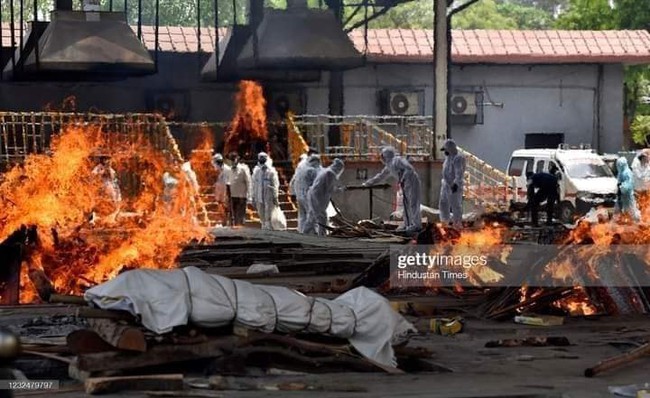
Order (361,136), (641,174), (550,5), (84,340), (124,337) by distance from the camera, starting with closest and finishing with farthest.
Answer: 1. (124,337)
2. (84,340)
3. (361,136)
4. (641,174)
5. (550,5)

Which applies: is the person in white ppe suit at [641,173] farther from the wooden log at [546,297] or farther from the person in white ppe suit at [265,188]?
the wooden log at [546,297]

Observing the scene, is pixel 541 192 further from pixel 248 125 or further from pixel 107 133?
pixel 107 133

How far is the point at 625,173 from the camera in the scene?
27.7m

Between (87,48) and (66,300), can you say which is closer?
(66,300)

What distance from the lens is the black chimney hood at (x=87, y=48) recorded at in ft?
66.4

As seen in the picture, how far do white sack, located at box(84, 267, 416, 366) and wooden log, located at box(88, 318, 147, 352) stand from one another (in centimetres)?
18

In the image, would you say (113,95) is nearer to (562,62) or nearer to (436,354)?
(562,62)

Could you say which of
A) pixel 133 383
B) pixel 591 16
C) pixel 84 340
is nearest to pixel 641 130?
pixel 591 16

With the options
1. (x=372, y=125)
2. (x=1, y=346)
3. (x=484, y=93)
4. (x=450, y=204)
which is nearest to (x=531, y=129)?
(x=484, y=93)

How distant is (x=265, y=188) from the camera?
26.4 m

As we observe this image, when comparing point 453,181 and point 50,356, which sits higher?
point 453,181

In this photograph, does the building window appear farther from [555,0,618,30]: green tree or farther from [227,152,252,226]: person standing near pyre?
[555,0,618,30]: green tree

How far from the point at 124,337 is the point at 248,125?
22347 mm

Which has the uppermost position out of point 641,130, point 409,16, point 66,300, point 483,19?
point 409,16
